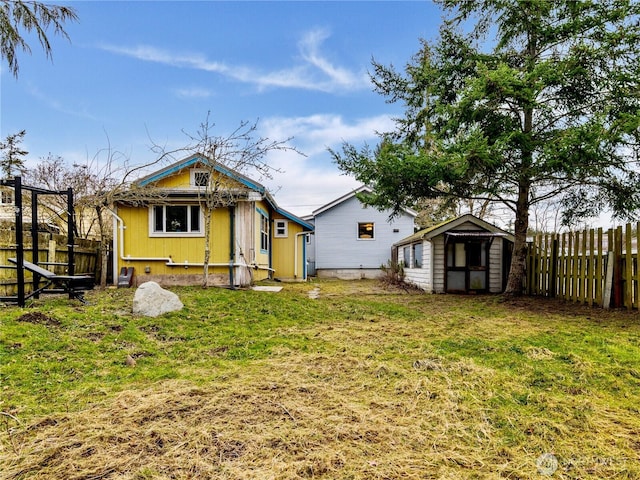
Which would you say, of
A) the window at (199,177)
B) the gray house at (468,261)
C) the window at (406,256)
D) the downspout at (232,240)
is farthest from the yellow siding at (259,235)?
the window at (406,256)

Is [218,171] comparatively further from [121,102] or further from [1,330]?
[1,330]

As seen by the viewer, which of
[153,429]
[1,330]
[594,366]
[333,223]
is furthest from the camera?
[333,223]

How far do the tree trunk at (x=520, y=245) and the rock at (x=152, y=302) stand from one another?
871cm

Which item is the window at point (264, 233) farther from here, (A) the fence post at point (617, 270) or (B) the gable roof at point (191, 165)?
(A) the fence post at point (617, 270)

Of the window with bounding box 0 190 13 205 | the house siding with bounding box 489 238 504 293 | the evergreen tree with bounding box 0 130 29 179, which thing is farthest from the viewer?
the evergreen tree with bounding box 0 130 29 179

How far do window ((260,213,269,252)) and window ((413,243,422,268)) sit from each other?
5896mm

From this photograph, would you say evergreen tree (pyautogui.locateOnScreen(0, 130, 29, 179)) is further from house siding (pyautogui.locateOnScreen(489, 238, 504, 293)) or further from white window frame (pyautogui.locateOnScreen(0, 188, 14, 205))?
house siding (pyautogui.locateOnScreen(489, 238, 504, 293))

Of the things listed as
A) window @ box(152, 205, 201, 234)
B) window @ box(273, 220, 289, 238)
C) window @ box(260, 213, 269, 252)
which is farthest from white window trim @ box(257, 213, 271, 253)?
window @ box(152, 205, 201, 234)

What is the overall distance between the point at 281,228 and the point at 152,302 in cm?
990

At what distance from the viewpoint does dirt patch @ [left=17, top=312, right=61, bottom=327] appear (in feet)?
16.7

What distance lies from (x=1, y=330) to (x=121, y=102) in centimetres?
719

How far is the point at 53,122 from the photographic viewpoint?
9750 millimetres

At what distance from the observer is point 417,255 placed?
13.6 meters

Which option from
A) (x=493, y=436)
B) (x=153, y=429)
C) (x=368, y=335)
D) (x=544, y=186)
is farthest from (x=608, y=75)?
(x=153, y=429)
